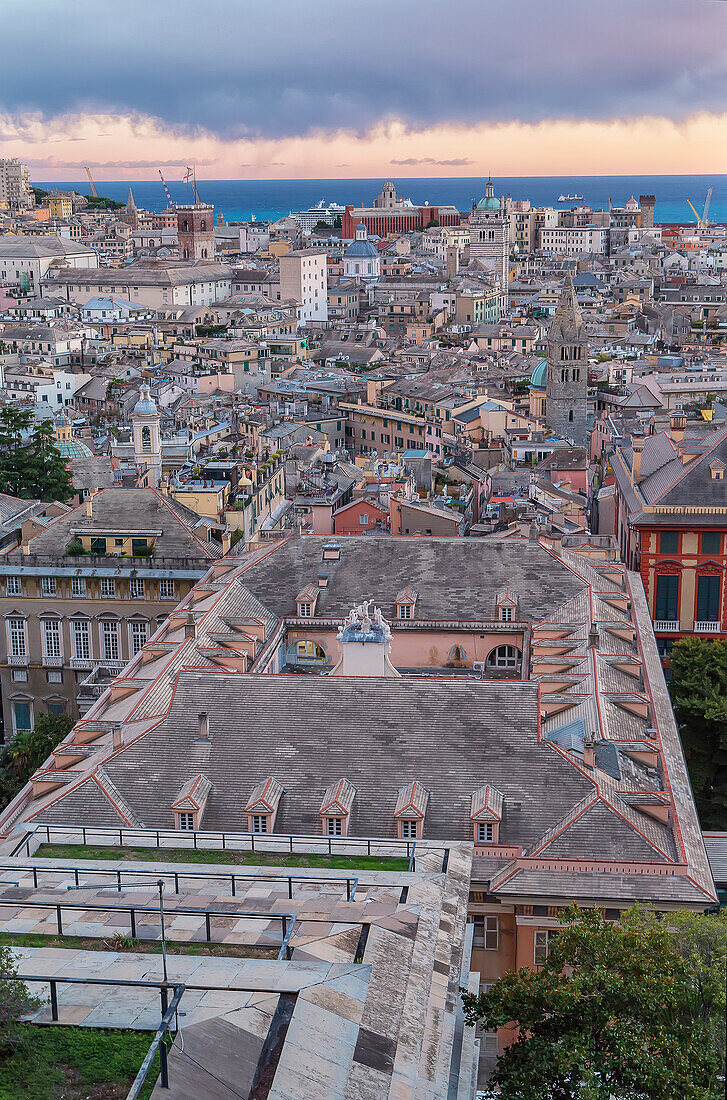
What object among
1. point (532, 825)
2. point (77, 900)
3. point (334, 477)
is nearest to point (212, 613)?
point (532, 825)

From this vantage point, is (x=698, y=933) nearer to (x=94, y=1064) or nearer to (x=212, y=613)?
(x=94, y=1064)

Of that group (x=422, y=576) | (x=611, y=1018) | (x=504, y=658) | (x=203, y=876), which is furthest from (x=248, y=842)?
(x=422, y=576)

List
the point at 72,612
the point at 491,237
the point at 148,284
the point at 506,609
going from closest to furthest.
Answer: the point at 506,609
the point at 72,612
the point at 148,284
the point at 491,237

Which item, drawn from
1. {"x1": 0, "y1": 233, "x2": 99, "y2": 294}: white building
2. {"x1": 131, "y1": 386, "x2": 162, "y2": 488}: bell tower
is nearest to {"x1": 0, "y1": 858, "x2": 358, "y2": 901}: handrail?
{"x1": 131, "y1": 386, "x2": 162, "y2": 488}: bell tower

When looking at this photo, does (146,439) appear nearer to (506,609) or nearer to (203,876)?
(506,609)

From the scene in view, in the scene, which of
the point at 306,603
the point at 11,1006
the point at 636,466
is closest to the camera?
the point at 11,1006
